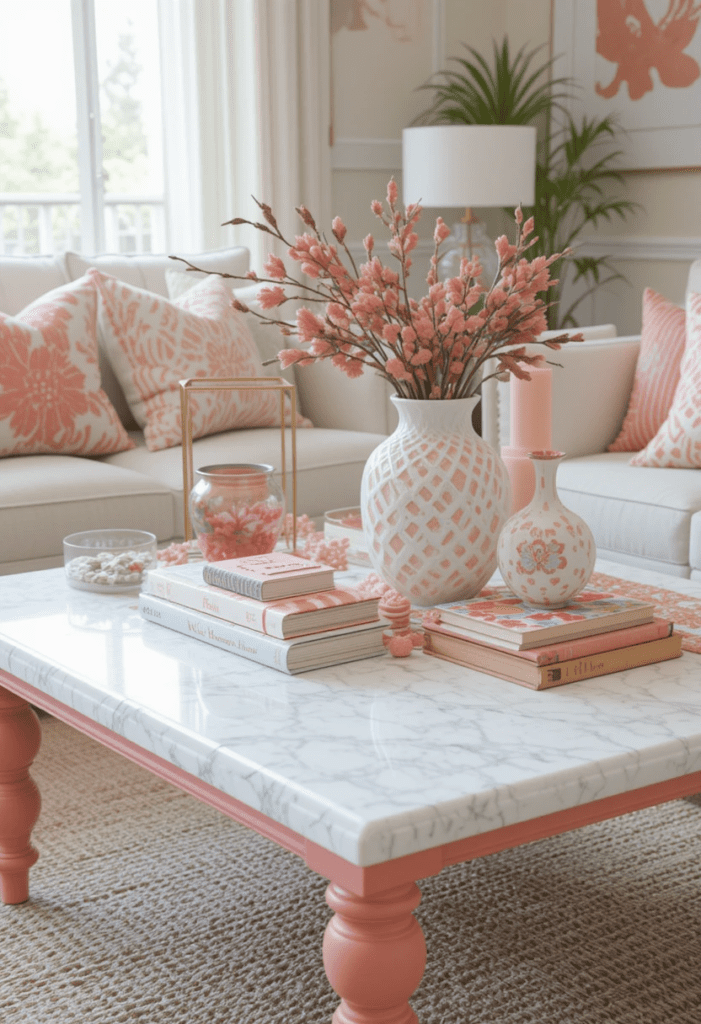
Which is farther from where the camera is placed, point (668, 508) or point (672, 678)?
point (668, 508)

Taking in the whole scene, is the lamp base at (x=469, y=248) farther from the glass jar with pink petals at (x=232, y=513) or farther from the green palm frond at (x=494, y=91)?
the glass jar with pink petals at (x=232, y=513)

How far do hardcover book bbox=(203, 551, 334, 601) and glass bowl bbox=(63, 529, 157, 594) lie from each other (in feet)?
0.94

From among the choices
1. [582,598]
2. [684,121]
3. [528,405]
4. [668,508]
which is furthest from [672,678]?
[684,121]

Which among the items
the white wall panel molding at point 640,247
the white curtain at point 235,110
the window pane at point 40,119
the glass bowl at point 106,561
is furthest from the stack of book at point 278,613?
the white wall panel molding at point 640,247

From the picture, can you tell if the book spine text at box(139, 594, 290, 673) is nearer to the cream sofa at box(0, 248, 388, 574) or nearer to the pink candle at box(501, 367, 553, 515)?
the pink candle at box(501, 367, 553, 515)

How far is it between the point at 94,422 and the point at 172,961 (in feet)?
5.30

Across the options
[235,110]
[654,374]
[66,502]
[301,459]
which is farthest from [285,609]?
[235,110]

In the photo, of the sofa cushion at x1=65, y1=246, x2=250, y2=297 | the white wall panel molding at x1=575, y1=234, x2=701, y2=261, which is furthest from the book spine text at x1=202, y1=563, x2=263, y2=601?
the white wall panel molding at x1=575, y1=234, x2=701, y2=261

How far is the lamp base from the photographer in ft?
14.0

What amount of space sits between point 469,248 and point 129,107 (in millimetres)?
1306

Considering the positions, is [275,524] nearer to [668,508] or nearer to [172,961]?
[172,961]

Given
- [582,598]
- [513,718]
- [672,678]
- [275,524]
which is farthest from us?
[275,524]

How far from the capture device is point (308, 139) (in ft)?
14.0

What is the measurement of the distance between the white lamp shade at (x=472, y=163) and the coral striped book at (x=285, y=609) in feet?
A: 8.78
